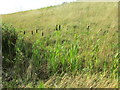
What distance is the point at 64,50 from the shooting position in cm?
595

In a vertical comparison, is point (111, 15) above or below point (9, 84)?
above

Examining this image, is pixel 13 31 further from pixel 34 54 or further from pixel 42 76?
pixel 42 76

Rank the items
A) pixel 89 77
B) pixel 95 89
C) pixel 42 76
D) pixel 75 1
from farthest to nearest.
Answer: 1. pixel 75 1
2. pixel 42 76
3. pixel 89 77
4. pixel 95 89

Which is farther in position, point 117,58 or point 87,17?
point 87,17

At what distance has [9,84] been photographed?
5.23 meters

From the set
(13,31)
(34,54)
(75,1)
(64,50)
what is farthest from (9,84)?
(75,1)

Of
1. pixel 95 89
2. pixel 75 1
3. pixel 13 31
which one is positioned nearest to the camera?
pixel 95 89

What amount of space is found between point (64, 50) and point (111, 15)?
4334mm

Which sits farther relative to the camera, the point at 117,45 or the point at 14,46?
Result: the point at 14,46

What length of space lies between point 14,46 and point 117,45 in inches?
128

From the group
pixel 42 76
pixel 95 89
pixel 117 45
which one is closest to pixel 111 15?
pixel 117 45

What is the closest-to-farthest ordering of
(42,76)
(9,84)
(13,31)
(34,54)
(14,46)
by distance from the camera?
(9,84), (42,76), (34,54), (14,46), (13,31)

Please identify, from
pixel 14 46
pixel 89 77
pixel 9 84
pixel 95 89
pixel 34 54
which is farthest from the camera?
pixel 14 46

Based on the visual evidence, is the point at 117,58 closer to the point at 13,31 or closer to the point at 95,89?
the point at 95,89
